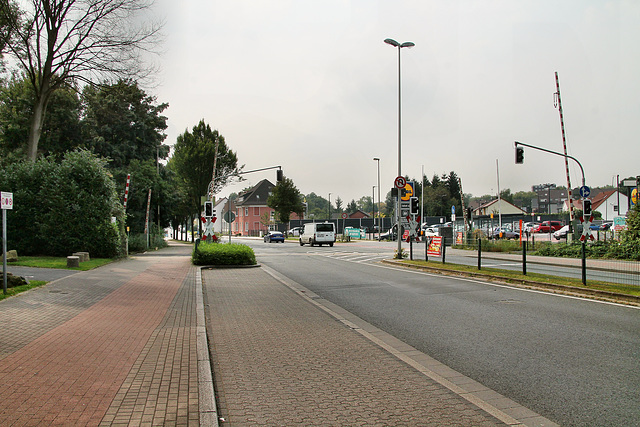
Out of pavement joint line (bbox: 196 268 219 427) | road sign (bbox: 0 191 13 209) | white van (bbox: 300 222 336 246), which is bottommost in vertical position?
pavement joint line (bbox: 196 268 219 427)

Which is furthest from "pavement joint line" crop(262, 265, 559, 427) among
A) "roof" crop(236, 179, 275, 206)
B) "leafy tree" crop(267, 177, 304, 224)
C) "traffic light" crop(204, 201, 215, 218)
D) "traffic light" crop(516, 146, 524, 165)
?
"roof" crop(236, 179, 275, 206)

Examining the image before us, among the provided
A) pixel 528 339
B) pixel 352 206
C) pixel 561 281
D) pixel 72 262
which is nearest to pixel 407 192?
pixel 561 281

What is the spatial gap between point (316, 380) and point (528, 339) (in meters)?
3.62

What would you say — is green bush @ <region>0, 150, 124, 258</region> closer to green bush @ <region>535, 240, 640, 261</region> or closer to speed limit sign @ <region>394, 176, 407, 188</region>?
speed limit sign @ <region>394, 176, 407, 188</region>

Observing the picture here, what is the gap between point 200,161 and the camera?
53.0 meters

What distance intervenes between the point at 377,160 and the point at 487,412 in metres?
62.7

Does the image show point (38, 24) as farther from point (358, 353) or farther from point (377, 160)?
point (377, 160)

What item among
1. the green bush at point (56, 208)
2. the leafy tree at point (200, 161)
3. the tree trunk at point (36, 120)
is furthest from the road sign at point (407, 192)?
the leafy tree at point (200, 161)

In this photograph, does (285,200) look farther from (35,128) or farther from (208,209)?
(35,128)

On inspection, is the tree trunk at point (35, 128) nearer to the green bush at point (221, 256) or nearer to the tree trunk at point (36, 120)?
the tree trunk at point (36, 120)

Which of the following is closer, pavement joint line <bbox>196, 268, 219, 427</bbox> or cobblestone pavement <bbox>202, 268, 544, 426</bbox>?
pavement joint line <bbox>196, 268, 219, 427</bbox>

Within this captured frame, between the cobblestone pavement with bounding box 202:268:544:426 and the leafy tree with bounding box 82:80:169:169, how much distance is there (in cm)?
3398

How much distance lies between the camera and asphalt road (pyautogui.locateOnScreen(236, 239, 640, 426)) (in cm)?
486

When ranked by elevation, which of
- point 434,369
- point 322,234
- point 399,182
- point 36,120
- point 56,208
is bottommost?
point 434,369
